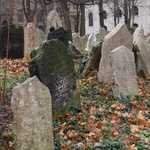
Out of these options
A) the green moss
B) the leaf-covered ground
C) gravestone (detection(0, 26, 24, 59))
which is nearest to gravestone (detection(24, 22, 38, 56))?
gravestone (detection(0, 26, 24, 59))

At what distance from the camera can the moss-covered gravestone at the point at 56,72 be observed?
598 centimetres

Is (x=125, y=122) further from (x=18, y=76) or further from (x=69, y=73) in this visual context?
(x=18, y=76)

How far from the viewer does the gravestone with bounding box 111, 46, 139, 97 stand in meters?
8.02

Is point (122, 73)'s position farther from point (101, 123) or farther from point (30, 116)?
point (30, 116)

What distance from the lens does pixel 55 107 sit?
6.27 metres

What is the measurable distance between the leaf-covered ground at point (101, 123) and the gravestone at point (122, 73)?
21cm

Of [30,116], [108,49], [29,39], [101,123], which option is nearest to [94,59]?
[108,49]

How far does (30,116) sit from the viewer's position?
4285mm

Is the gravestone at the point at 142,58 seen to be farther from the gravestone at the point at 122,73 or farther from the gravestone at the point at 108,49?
the gravestone at the point at 122,73

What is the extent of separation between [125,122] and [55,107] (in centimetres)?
134

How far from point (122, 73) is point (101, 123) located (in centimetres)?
232

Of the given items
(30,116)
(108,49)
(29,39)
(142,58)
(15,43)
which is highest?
(29,39)

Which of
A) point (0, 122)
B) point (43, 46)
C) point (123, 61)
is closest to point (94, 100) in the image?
point (123, 61)

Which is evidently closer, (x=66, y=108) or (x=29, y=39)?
(x=66, y=108)
